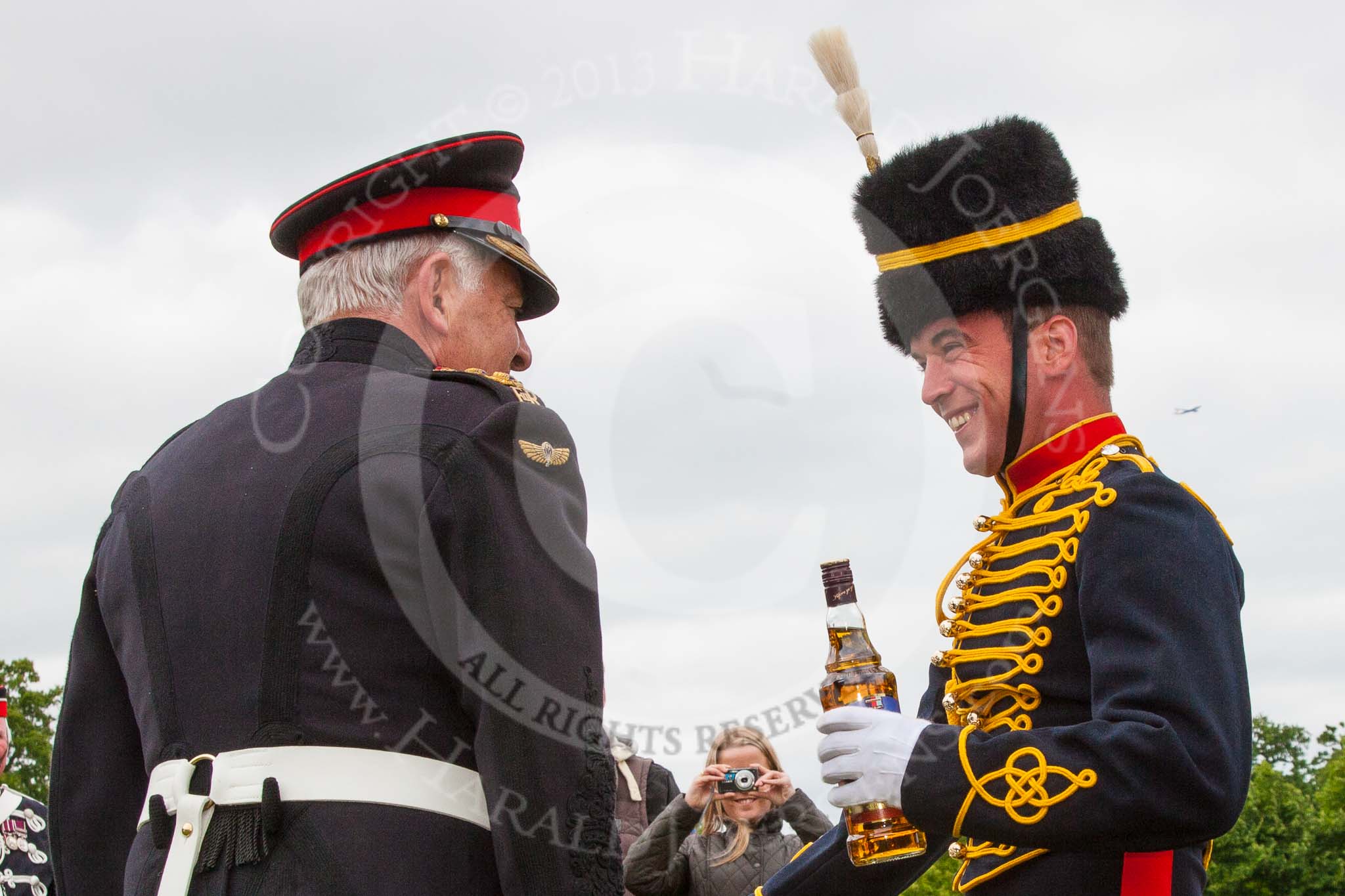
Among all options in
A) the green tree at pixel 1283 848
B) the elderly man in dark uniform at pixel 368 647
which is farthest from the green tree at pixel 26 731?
the elderly man in dark uniform at pixel 368 647

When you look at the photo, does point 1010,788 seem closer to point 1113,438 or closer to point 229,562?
point 1113,438

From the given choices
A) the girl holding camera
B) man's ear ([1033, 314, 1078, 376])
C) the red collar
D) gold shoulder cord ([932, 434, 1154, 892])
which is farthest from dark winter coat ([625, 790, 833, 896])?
man's ear ([1033, 314, 1078, 376])

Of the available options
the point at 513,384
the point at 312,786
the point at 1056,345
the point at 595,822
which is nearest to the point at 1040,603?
the point at 1056,345

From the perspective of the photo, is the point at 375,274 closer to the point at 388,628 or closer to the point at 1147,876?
the point at 388,628

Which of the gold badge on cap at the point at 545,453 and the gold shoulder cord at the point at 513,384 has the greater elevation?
the gold shoulder cord at the point at 513,384

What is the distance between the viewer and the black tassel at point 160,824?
Result: 104 inches

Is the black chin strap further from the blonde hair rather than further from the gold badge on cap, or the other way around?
the blonde hair

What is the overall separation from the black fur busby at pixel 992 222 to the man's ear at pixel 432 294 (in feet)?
3.53

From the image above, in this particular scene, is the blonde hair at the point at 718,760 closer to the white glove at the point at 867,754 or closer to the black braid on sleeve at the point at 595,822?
the white glove at the point at 867,754

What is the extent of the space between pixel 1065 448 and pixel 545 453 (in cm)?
120

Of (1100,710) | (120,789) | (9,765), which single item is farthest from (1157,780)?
(9,765)

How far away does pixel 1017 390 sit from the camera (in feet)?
10.6

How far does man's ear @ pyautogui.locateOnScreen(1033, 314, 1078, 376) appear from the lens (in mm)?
3258

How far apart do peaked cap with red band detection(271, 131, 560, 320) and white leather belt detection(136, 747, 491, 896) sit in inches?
47.8
